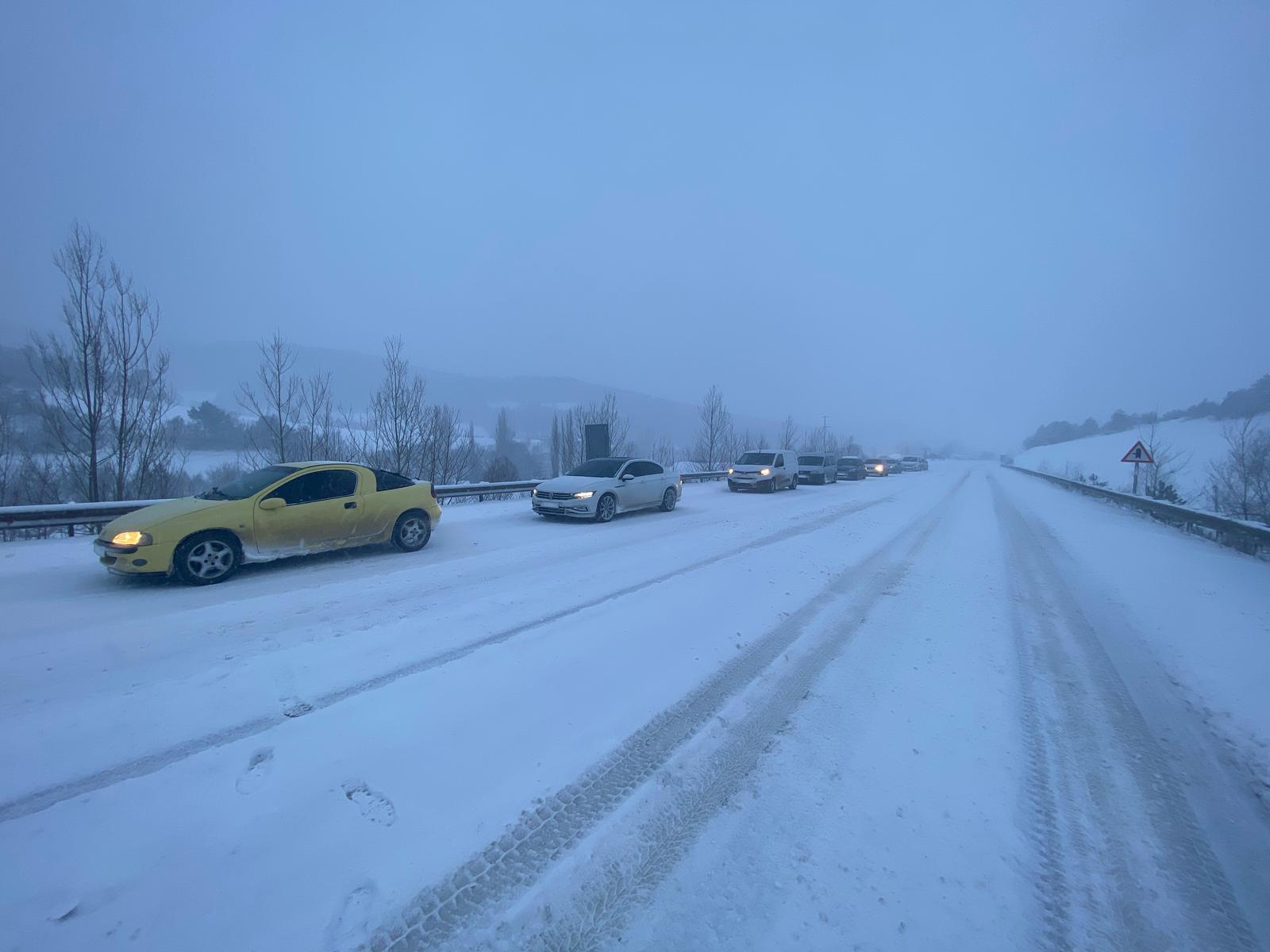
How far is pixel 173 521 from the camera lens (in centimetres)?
627

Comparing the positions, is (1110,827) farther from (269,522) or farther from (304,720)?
(269,522)

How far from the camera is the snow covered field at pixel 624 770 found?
83.9 inches

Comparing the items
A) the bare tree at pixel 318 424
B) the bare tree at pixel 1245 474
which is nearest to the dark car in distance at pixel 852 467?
the bare tree at pixel 1245 474

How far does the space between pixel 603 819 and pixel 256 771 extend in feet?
6.26

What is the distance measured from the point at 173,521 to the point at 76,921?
18.0 feet

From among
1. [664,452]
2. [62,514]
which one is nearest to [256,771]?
[62,514]

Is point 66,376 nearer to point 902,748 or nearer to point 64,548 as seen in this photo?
point 64,548

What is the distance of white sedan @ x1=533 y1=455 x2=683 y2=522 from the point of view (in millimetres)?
11641

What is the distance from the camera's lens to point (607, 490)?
39.7 ft

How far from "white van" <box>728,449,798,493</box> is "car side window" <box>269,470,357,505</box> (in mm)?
15586

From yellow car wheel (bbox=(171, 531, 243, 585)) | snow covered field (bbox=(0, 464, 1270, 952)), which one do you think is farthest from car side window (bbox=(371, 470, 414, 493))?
snow covered field (bbox=(0, 464, 1270, 952))

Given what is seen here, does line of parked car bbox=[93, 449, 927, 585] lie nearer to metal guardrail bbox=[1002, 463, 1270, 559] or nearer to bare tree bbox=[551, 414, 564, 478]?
metal guardrail bbox=[1002, 463, 1270, 559]

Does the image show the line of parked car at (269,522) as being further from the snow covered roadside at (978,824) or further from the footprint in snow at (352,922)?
the snow covered roadside at (978,824)

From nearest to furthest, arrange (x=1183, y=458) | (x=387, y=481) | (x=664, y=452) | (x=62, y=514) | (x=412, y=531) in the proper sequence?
(x=387, y=481)
(x=412, y=531)
(x=62, y=514)
(x=1183, y=458)
(x=664, y=452)
